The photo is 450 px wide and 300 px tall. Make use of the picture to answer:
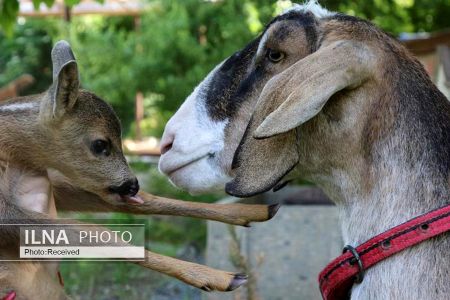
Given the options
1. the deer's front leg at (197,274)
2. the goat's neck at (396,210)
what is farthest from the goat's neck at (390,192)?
the deer's front leg at (197,274)

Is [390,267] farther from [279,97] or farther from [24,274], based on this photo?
[24,274]

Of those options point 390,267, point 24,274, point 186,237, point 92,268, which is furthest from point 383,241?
point 186,237

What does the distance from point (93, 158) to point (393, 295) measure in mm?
1537

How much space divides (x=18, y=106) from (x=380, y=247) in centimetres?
173

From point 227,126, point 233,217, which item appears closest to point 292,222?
point 233,217

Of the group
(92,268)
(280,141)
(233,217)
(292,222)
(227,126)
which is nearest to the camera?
(280,141)

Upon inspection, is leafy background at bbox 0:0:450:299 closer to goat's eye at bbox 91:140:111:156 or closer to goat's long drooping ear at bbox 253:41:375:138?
goat's eye at bbox 91:140:111:156

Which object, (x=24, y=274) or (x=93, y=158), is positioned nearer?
(x=24, y=274)

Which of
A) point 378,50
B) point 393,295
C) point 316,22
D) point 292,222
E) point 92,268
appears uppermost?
point 292,222

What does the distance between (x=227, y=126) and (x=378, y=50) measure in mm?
610

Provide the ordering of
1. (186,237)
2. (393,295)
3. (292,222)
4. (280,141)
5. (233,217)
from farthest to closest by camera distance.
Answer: (186,237), (292,222), (233,217), (280,141), (393,295)

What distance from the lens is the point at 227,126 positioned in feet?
9.45

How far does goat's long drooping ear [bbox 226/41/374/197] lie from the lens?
240 centimetres

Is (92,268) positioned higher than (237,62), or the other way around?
(92,268)
